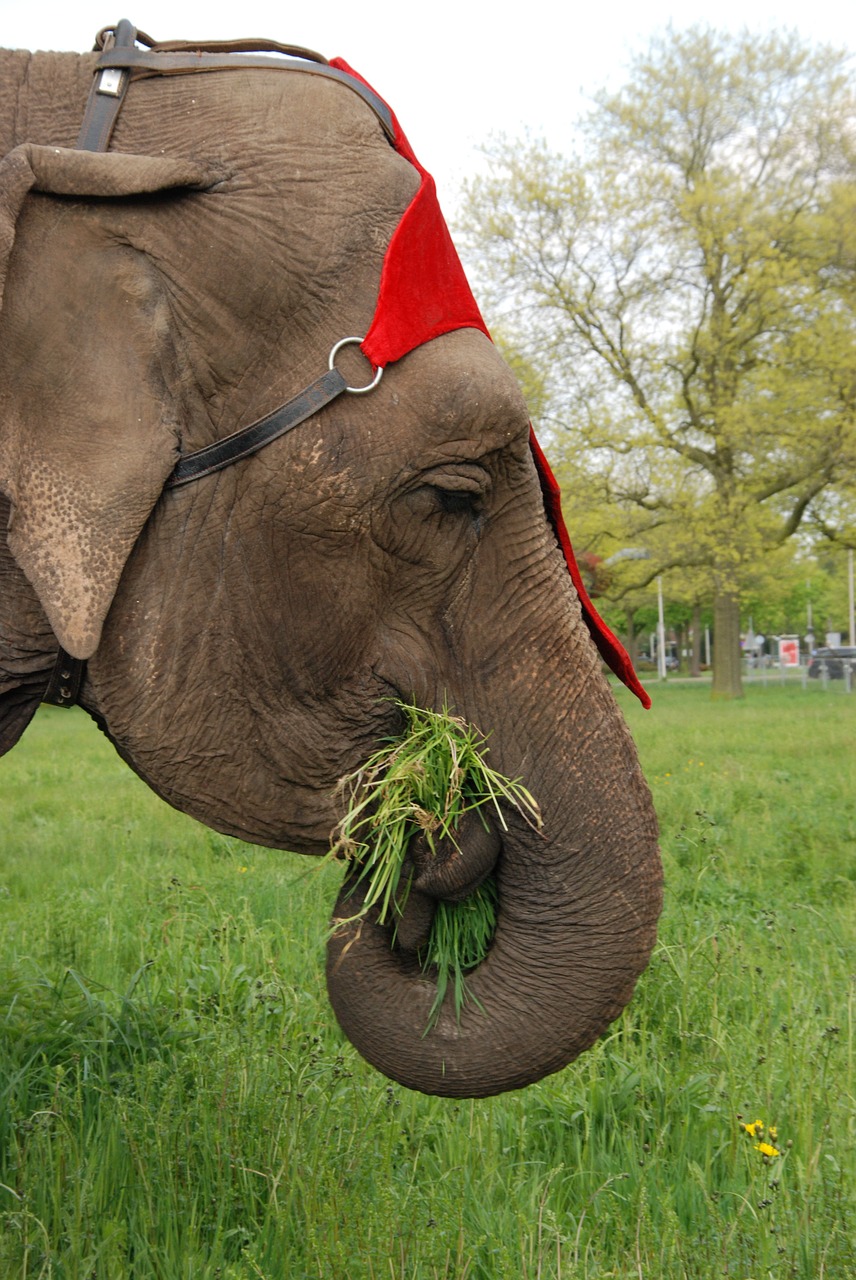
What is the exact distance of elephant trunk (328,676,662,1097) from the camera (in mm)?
2203

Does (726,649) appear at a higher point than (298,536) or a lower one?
higher

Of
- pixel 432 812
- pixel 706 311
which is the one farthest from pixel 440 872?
pixel 706 311

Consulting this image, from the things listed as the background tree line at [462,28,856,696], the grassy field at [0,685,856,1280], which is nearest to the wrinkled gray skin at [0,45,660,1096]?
the grassy field at [0,685,856,1280]

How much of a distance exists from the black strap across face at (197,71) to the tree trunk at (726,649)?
2558 centimetres

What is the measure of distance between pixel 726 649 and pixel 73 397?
2711cm

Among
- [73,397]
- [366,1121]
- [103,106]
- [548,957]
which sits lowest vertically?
[366,1121]

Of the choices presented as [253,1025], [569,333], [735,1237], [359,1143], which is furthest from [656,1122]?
[569,333]

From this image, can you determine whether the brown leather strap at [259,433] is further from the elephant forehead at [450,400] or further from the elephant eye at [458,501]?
the elephant eye at [458,501]

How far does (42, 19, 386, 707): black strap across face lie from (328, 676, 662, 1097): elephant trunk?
733mm

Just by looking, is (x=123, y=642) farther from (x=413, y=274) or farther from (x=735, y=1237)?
(x=735, y=1237)

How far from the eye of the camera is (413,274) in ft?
7.36

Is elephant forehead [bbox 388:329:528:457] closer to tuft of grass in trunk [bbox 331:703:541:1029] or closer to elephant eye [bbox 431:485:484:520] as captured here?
elephant eye [bbox 431:485:484:520]

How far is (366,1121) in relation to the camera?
128 inches

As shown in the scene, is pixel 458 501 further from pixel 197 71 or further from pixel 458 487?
pixel 197 71
